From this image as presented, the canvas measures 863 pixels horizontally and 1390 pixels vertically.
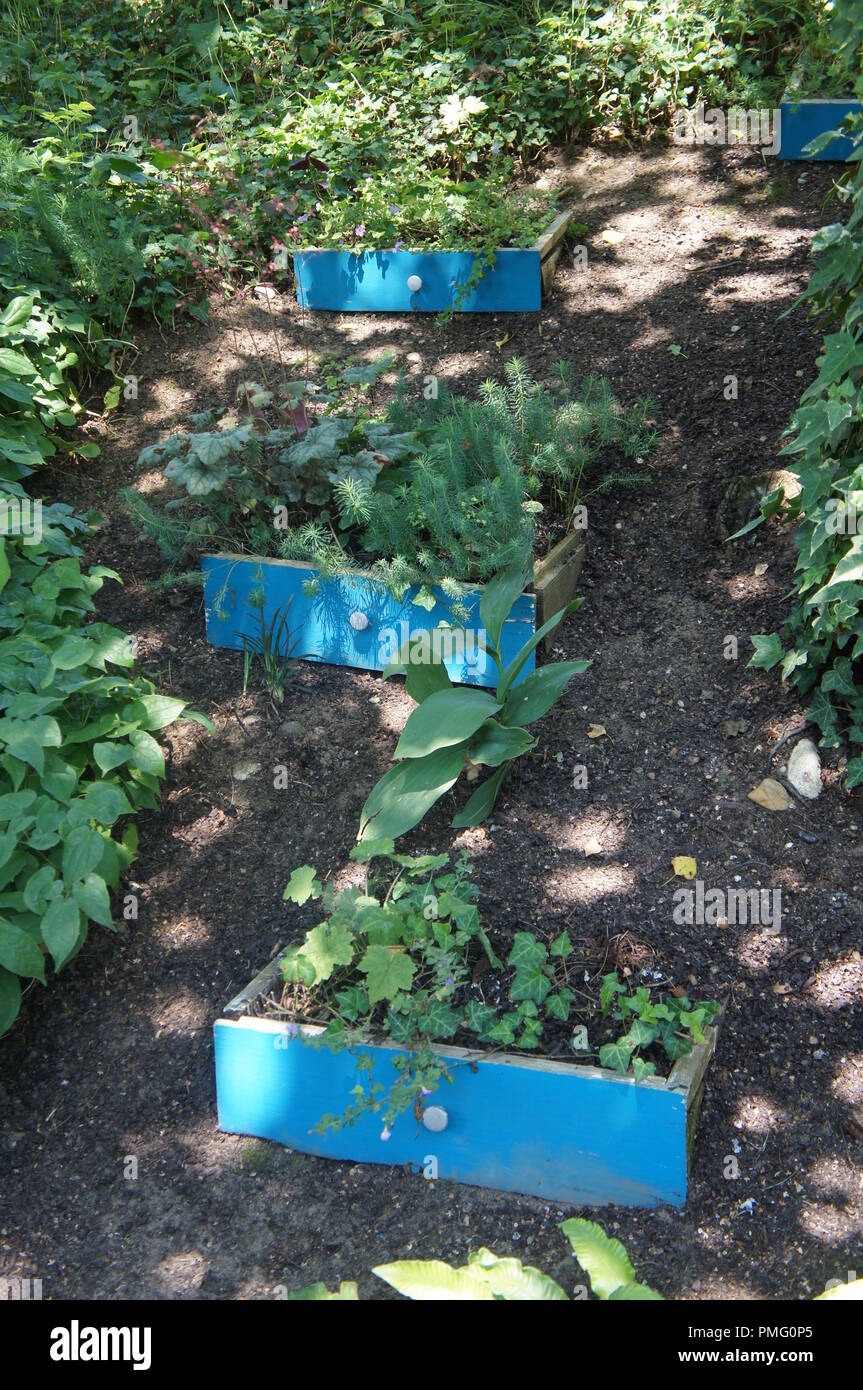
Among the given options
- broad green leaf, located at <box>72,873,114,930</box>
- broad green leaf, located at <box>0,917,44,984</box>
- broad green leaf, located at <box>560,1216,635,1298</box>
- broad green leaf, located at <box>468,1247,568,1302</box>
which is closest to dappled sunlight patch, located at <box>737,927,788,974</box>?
broad green leaf, located at <box>560,1216,635,1298</box>

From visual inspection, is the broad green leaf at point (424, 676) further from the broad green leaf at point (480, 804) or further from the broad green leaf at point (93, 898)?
the broad green leaf at point (93, 898)

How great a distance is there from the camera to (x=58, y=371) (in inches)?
177

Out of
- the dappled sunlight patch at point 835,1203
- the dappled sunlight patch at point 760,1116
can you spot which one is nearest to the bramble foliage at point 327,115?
the dappled sunlight patch at point 760,1116

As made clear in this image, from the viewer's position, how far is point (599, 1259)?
5.70 ft

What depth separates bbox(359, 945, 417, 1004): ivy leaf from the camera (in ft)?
8.12

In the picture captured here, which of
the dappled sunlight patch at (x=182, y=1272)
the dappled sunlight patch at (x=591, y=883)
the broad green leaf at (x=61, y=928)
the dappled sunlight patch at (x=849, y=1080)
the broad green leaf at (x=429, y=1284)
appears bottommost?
the dappled sunlight patch at (x=182, y=1272)

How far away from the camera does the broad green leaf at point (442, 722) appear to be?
2938mm

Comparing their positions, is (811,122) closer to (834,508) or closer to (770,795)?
(834,508)

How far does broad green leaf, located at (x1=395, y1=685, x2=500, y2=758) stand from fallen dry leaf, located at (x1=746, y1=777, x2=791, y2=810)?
2.64 ft

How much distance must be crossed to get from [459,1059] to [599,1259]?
31.1 inches

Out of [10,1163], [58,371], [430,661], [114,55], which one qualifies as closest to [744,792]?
[430,661]

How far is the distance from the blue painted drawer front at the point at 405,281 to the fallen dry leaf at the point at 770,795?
2827 mm

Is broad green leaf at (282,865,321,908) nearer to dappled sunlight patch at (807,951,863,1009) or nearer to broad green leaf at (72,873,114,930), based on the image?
broad green leaf at (72,873,114,930)

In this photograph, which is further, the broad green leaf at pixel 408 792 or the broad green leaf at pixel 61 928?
the broad green leaf at pixel 408 792
